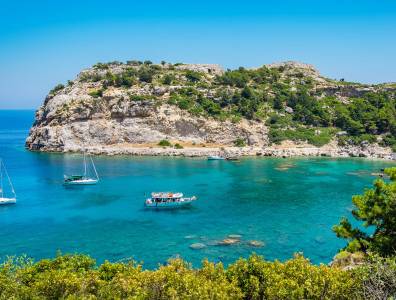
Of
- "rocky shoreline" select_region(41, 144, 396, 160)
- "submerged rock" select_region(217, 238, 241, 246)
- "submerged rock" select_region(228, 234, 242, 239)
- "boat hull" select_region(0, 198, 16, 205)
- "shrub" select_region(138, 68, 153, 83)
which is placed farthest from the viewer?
"shrub" select_region(138, 68, 153, 83)

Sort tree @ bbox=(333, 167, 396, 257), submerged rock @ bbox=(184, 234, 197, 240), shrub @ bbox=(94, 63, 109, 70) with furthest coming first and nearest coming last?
shrub @ bbox=(94, 63, 109, 70) → submerged rock @ bbox=(184, 234, 197, 240) → tree @ bbox=(333, 167, 396, 257)

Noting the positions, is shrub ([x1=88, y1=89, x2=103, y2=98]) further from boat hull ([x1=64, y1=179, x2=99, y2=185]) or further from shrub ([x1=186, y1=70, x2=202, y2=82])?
boat hull ([x1=64, y1=179, x2=99, y2=185])

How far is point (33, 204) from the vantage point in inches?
1842

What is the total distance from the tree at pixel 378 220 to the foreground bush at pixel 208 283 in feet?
10.8

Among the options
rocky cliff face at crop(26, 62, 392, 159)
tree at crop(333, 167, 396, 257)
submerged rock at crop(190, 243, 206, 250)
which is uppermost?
rocky cliff face at crop(26, 62, 392, 159)

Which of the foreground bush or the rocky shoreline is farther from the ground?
the rocky shoreline

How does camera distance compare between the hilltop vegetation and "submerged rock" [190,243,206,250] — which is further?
the hilltop vegetation

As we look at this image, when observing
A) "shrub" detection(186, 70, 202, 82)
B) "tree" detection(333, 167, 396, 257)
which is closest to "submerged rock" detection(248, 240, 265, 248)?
"tree" detection(333, 167, 396, 257)

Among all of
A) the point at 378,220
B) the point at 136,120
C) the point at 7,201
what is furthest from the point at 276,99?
the point at 378,220

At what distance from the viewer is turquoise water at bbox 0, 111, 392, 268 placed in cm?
3284

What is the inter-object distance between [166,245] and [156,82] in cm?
7141

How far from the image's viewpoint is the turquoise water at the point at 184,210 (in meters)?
32.8

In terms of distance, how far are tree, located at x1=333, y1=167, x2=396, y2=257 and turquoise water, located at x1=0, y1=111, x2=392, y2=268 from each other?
9585 millimetres

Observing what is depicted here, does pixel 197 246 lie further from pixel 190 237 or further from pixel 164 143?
pixel 164 143
